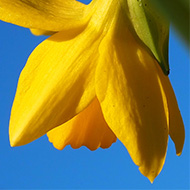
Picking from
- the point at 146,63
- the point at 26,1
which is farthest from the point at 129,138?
the point at 26,1

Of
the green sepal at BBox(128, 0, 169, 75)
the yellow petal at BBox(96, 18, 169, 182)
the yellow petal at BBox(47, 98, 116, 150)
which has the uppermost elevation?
the green sepal at BBox(128, 0, 169, 75)

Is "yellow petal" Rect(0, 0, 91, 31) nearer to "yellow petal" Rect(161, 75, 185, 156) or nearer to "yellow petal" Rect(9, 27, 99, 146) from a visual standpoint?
"yellow petal" Rect(9, 27, 99, 146)

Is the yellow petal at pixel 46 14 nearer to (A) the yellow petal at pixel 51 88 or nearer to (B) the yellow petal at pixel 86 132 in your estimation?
(A) the yellow petal at pixel 51 88

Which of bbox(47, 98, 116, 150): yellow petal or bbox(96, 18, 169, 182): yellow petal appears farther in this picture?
bbox(47, 98, 116, 150): yellow petal

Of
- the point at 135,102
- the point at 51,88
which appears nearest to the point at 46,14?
the point at 51,88

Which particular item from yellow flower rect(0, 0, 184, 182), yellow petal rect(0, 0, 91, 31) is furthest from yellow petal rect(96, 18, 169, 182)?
yellow petal rect(0, 0, 91, 31)

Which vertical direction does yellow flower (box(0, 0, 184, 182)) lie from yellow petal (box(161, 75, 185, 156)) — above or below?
above

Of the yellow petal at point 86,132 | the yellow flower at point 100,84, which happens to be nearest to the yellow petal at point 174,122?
the yellow flower at point 100,84

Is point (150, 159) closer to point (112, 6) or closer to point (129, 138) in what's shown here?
point (129, 138)
